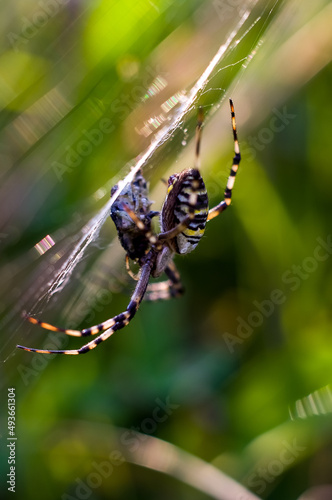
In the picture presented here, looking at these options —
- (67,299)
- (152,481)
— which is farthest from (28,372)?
(152,481)

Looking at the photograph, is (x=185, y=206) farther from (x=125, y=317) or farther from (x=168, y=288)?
(x=168, y=288)

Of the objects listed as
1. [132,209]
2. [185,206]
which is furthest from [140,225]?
[185,206]

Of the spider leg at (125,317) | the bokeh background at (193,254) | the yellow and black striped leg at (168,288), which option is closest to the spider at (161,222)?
the spider leg at (125,317)

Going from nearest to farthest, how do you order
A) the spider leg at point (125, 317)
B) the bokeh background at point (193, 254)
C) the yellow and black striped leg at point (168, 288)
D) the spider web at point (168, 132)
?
the spider web at point (168, 132)
the spider leg at point (125, 317)
the bokeh background at point (193, 254)
the yellow and black striped leg at point (168, 288)

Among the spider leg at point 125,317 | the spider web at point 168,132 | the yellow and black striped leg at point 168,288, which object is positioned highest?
the spider web at point 168,132

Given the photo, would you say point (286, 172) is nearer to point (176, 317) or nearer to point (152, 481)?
point (176, 317)

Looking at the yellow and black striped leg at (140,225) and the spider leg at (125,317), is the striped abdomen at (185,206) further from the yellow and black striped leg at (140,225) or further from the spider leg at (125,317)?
the spider leg at (125,317)
